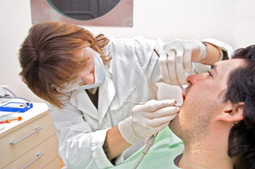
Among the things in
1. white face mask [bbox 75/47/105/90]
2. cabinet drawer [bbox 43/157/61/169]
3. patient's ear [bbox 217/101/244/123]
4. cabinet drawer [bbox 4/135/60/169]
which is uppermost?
white face mask [bbox 75/47/105/90]

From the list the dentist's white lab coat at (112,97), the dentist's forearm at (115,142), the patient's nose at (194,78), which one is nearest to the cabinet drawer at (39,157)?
the dentist's white lab coat at (112,97)

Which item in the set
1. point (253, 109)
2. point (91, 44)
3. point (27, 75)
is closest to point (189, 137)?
point (253, 109)

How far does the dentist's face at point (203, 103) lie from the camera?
2.76 feet

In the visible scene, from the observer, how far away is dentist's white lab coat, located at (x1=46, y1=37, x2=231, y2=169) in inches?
45.3

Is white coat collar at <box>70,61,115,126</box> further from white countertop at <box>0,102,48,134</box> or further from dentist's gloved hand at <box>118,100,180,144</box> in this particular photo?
white countertop at <box>0,102,48,134</box>

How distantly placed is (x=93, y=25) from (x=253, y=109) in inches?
56.0

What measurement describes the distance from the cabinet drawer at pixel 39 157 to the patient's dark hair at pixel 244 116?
1469mm

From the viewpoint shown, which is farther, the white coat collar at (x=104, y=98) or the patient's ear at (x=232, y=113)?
the white coat collar at (x=104, y=98)

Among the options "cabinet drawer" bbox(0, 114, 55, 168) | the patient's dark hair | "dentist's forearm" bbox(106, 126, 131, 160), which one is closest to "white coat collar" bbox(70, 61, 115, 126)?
"dentist's forearm" bbox(106, 126, 131, 160)

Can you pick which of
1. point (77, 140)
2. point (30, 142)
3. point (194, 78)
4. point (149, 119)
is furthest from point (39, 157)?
point (194, 78)

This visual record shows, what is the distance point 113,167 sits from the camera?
3.74 feet

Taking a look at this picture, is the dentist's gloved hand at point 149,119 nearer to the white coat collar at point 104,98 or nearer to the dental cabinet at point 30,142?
the white coat collar at point 104,98

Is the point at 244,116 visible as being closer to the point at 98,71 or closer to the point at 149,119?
the point at 149,119

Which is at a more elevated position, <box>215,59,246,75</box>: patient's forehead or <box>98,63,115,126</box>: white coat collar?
<box>215,59,246,75</box>: patient's forehead
